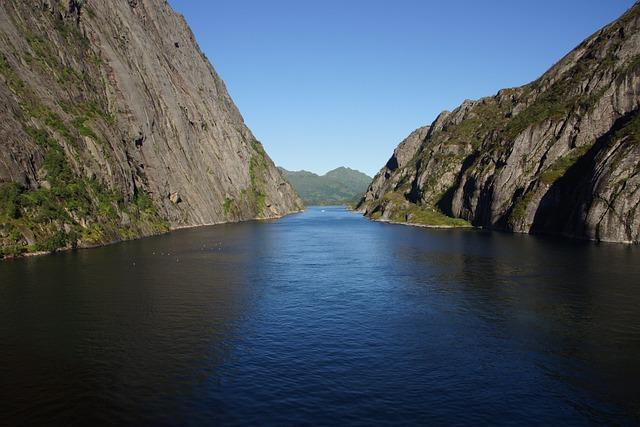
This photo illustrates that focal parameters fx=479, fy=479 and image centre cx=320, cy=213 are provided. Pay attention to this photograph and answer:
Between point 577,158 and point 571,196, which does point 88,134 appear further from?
point 577,158

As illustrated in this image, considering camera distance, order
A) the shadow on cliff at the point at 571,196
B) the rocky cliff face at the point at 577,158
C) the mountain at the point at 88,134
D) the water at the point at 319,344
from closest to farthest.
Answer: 1. the water at the point at 319,344
2. the mountain at the point at 88,134
3. the rocky cliff face at the point at 577,158
4. the shadow on cliff at the point at 571,196

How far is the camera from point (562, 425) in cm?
2747

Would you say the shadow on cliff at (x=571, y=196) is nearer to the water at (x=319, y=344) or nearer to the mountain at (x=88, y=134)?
the water at (x=319, y=344)

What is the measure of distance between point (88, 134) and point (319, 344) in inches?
4335

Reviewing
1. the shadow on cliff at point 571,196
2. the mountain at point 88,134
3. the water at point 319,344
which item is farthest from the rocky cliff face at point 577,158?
the mountain at point 88,134

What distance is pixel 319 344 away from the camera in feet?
137

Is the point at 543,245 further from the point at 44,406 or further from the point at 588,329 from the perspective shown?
the point at 44,406

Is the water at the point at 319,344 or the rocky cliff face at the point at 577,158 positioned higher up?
the rocky cliff face at the point at 577,158

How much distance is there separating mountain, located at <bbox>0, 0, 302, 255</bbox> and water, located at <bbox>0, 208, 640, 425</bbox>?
75.7ft

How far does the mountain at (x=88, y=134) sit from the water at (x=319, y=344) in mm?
23075

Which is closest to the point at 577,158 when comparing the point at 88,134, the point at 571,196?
the point at 571,196

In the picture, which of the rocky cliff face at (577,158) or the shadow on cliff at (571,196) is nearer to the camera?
the rocky cliff face at (577,158)

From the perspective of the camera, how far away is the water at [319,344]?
96.9 ft

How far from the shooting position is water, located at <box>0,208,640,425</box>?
96.9 feet
